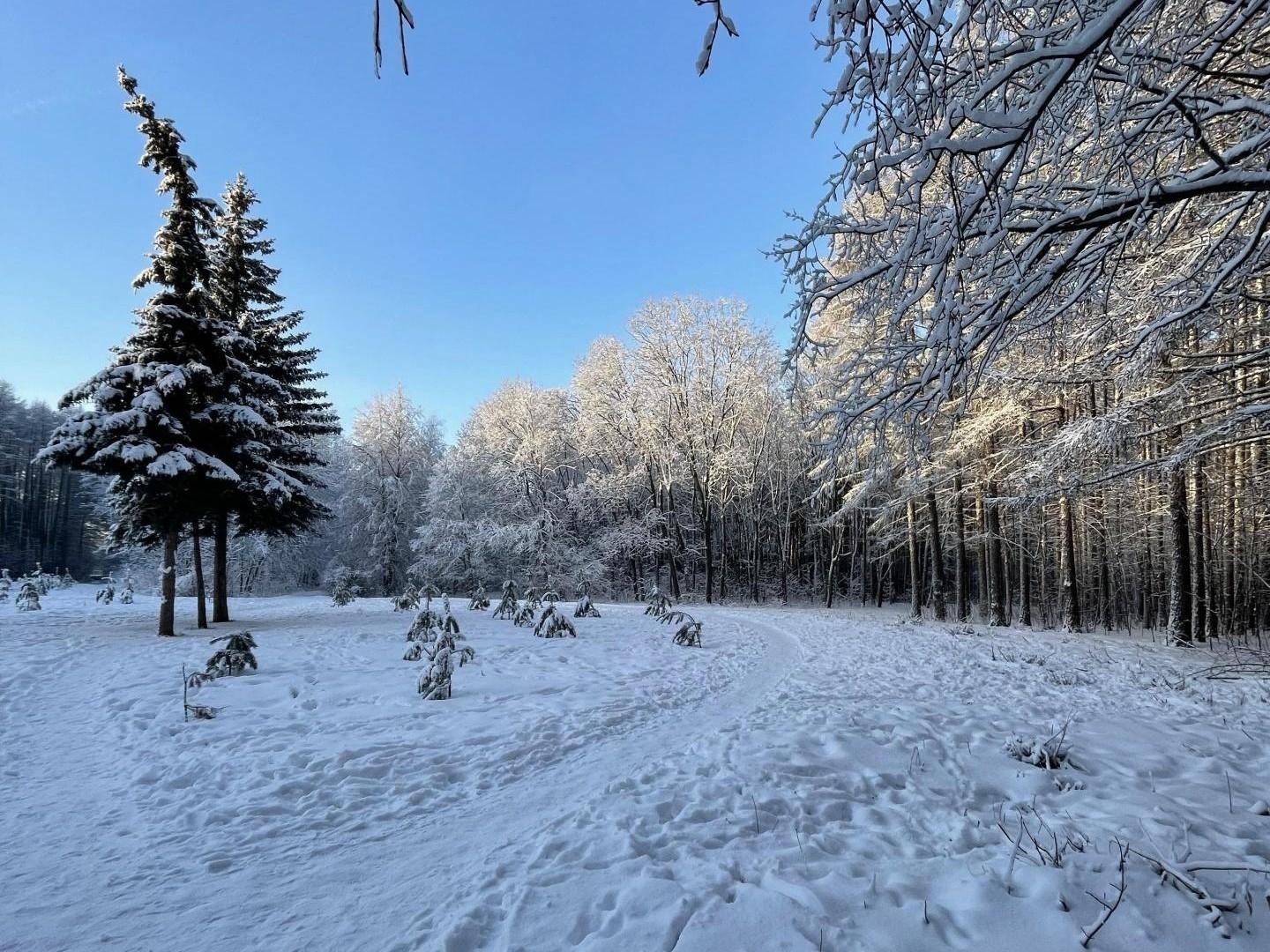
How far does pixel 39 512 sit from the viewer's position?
46500 millimetres

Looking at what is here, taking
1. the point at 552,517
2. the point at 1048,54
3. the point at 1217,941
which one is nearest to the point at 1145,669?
the point at 1217,941

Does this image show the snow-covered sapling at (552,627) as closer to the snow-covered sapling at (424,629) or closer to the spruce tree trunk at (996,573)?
the snow-covered sapling at (424,629)

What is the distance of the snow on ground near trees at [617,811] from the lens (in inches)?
105

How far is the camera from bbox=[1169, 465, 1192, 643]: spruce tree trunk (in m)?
10.6

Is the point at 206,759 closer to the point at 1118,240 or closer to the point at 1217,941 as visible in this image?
the point at 1217,941

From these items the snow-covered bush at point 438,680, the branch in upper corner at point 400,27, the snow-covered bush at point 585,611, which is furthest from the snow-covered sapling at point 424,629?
the branch in upper corner at point 400,27

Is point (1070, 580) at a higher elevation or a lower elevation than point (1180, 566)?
lower

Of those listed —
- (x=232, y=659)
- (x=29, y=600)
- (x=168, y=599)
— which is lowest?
(x=29, y=600)

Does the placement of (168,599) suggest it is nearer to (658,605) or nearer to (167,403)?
(167,403)

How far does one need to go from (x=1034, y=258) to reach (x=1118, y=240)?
17.0 inches

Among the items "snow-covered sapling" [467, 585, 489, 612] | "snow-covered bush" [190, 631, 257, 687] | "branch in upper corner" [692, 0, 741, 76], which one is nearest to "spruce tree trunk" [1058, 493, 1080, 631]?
"branch in upper corner" [692, 0, 741, 76]

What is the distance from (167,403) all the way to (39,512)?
51.9 m

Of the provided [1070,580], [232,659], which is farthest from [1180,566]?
[232,659]

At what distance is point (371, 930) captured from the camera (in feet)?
9.02
